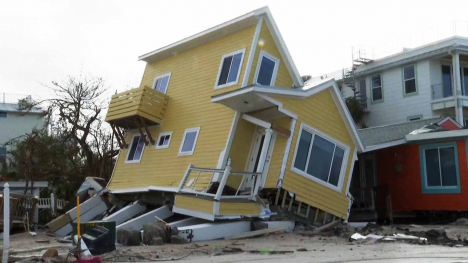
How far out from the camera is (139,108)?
57.3ft

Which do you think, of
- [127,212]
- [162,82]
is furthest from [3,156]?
[127,212]

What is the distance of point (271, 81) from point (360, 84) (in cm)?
1834

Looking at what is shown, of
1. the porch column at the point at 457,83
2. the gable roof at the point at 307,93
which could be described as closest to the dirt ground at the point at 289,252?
the gable roof at the point at 307,93

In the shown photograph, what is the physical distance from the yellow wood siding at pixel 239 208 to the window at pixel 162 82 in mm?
7340

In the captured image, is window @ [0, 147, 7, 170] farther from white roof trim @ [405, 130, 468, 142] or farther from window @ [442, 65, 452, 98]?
window @ [442, 65, 452, 98]

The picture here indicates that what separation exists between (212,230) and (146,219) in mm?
2736

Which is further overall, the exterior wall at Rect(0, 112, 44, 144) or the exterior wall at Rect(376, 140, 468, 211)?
the exterior wall at Rect(0, 112, 44, 144)

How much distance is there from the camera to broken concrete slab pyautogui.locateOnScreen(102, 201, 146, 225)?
618 inches

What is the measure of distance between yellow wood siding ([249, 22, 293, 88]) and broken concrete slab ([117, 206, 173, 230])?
482cm

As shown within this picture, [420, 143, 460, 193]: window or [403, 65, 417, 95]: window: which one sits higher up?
[403, 65, 417, 95]: window

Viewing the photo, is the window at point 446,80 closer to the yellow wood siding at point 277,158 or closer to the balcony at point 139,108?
the yellow wood siding at point 277,158

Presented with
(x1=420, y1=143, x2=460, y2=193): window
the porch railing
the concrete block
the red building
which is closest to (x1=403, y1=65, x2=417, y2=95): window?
the red building

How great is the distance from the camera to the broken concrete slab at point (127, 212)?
618 inches

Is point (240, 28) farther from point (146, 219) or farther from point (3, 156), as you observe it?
point (3, 156)
